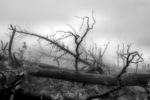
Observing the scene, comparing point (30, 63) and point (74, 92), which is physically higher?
point (30, 63)

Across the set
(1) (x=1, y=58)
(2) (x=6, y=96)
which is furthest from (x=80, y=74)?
(1) (x=1, y=58)

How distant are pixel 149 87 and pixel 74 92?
128 inches

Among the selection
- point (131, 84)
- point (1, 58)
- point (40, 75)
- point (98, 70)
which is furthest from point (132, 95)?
point (1, 58)

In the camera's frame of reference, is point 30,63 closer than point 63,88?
No

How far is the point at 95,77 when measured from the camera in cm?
928

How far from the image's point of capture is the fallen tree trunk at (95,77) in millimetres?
8906

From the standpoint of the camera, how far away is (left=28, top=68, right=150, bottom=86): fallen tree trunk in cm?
891

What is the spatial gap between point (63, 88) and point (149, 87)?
12.4 ft

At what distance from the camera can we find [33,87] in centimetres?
950

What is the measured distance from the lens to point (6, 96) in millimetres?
6871

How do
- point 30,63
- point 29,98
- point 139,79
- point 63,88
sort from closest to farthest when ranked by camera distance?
point 29,98 < point 139,79 < point 63,88 < point 30,63

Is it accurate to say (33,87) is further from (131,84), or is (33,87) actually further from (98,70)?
(131,84)

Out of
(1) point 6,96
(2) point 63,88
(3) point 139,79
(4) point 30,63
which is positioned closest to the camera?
(1) point 6,96

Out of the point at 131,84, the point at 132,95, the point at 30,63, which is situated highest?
the point at 30,63
